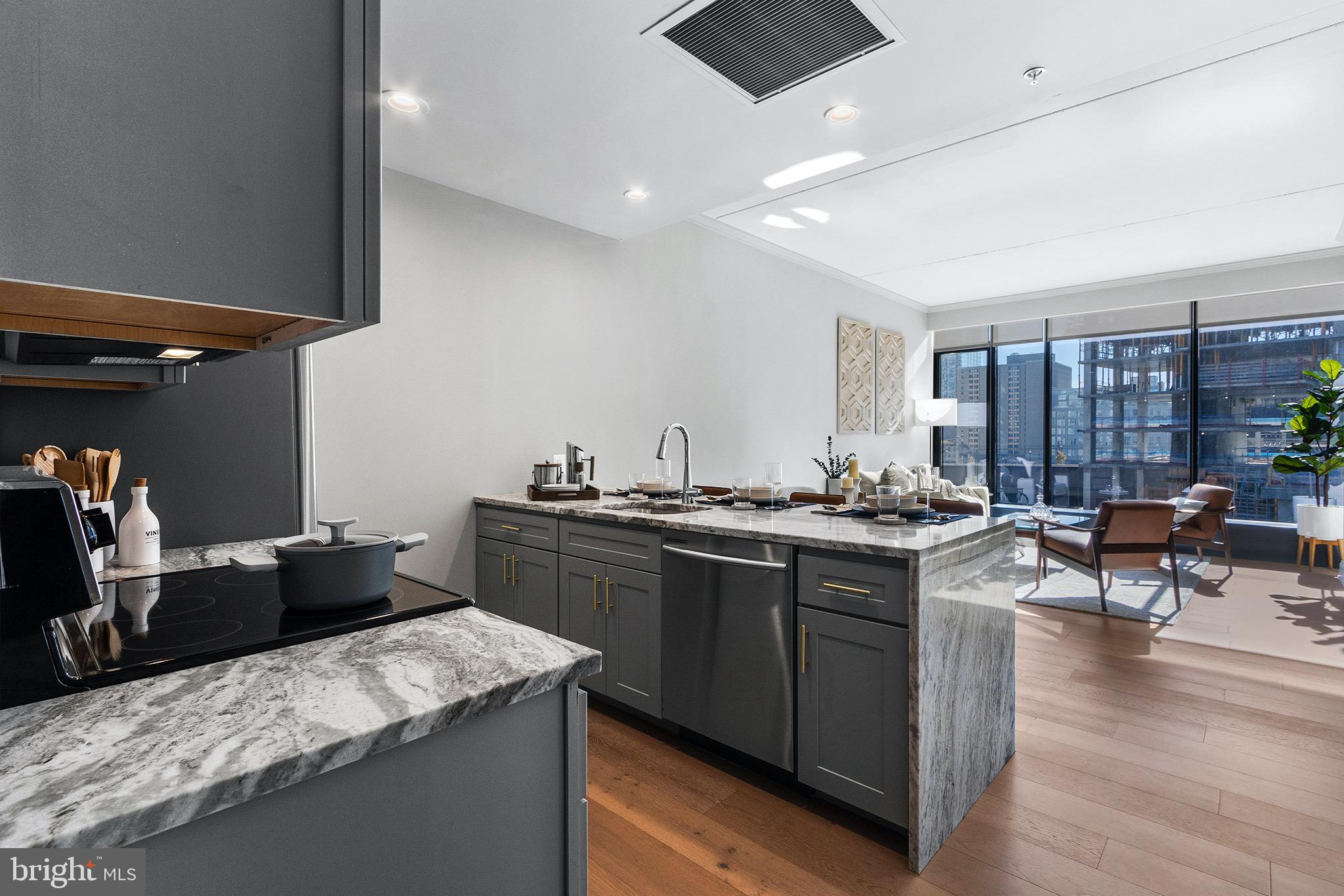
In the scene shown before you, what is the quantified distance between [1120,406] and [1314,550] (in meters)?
2.03

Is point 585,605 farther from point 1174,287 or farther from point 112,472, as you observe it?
point 1174,287

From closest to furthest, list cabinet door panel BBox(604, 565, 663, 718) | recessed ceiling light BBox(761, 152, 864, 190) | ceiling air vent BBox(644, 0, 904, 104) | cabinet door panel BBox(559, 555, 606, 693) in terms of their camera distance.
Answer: ceiling air vent BBox(644, 0, 904, 104)
cabinet door panel BBox(604, 565, 663, 718)
cabinet door panel BBox(559, 555, 606, 693)
recessed ceiling light BBox(761, 152, 864, 190)

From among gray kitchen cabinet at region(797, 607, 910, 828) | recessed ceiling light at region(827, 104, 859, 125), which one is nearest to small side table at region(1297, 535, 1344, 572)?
recessed ceiling light at region(827, 104, 859, 125)

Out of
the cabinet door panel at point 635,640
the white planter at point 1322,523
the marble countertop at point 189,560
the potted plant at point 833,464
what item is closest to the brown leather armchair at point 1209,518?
the white planter at point 1322,523

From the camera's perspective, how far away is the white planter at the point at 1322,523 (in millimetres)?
5488

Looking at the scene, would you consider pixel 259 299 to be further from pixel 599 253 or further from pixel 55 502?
pixel 599 253

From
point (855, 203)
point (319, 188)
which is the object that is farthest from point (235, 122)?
point (855, 203)

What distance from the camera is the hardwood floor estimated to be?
1.77 m

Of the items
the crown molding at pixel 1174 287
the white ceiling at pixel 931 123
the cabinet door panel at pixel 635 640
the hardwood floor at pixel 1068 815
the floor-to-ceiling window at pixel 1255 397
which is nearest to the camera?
the hardwood floor at pixel 1068 815

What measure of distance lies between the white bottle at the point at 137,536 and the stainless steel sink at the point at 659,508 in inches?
63.2

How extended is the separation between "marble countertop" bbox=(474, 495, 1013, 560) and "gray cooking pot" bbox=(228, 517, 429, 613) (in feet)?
4.09

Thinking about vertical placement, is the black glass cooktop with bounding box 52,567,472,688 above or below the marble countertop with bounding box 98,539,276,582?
below

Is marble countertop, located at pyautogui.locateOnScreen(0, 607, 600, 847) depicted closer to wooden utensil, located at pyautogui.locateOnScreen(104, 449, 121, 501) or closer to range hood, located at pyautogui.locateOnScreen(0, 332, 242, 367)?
range hood, located at pyautogui.locateOnScreen(0, 332, 242, 367)

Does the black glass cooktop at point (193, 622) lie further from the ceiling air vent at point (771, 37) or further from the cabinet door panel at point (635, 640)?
the ceiling air vent at point (771, 37)
